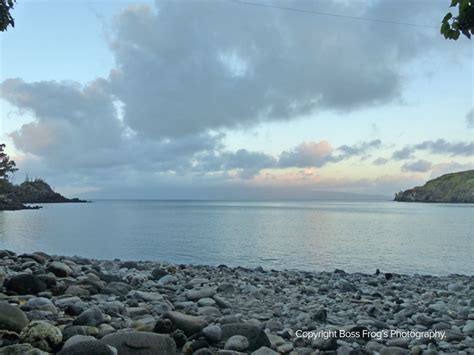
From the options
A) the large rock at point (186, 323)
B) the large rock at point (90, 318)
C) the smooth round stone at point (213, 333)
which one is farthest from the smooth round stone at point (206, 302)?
the large rock at point (90, 318)

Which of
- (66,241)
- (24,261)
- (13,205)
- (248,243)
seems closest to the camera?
(24,261)

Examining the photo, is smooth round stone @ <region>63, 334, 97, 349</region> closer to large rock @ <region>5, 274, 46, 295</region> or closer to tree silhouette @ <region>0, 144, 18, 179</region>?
large rock @ <region>5, 274, 46, 295</region>

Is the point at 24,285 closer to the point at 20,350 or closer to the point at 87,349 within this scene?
the point at 20,350

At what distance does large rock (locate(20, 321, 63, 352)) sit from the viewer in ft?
17.6

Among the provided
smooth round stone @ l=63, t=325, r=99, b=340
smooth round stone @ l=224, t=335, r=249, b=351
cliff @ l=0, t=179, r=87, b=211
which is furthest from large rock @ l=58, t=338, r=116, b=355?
cliff @ l=0, t=179, r=87, b=211

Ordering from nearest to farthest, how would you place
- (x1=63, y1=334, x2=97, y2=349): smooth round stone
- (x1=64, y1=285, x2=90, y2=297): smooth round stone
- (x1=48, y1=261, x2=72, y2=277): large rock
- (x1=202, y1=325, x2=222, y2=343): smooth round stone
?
1. (x1=63, y1=334, x2=97, y2=349): smooth round stone
2. (x1=202, y1=325, x2=222, y2=343): smooth round stone
3. (x1=64, y1=285, x2=90, y2=297): smooth round stone
4. (x1=48, y1=261, x2=72, y2=277): large rock

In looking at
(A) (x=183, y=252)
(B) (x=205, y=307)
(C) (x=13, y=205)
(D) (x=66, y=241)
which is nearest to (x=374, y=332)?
(B) (x=205, y=307)

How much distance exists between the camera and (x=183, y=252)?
29203 millimetres

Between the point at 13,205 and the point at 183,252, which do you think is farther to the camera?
the point at 13,205

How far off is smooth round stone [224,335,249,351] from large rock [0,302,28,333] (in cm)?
278

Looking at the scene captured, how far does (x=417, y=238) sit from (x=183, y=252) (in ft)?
77.0

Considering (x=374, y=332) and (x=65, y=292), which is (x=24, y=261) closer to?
(x=65, y=292)

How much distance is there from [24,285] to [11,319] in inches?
106

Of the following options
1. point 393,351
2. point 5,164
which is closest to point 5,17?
point 393,351
